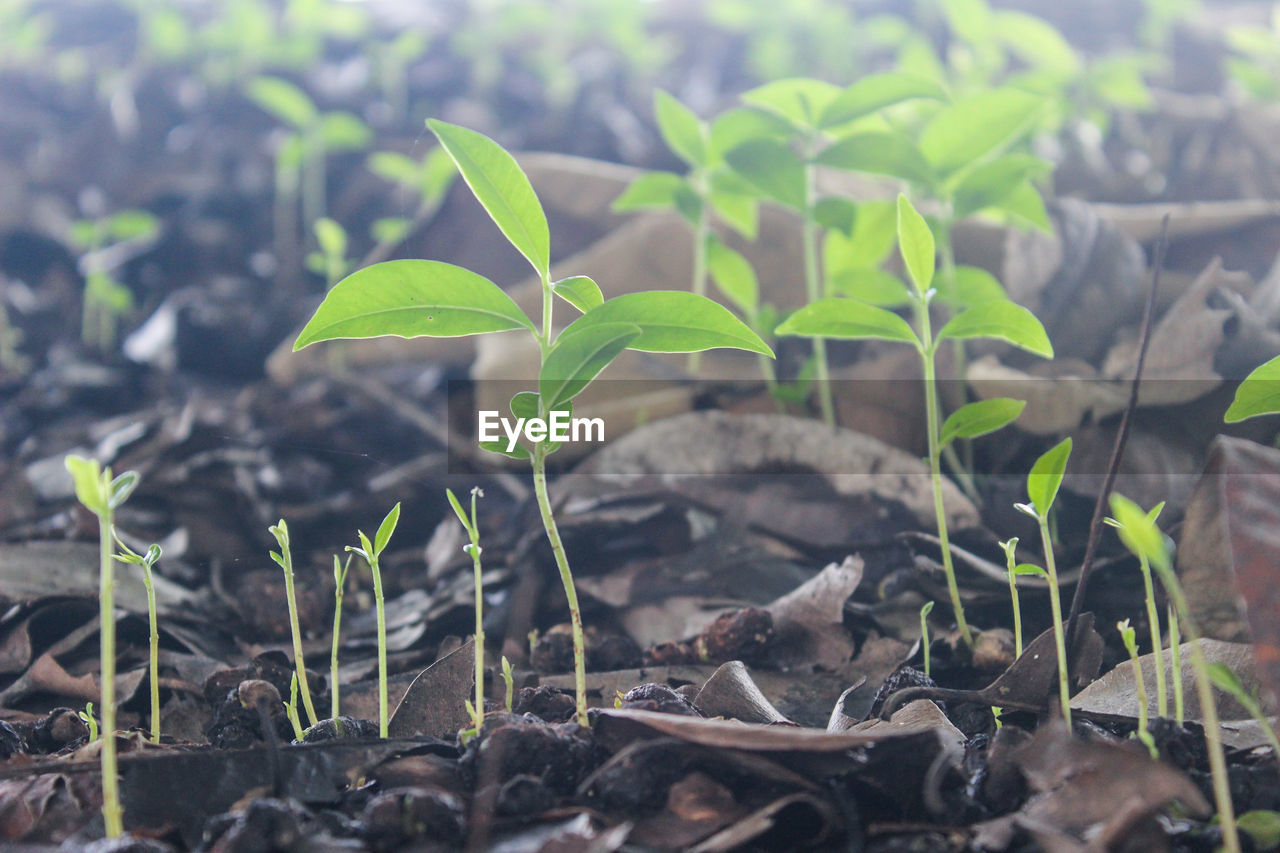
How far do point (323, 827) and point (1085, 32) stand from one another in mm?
4347

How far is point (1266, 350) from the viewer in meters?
1.27

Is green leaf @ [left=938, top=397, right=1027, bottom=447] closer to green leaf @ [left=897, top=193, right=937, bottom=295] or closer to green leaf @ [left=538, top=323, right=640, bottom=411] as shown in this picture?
green leaf @ [left=897, top=193, right=937, bottom=295]

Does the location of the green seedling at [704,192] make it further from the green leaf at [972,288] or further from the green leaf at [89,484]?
the green leaf at [89,484]

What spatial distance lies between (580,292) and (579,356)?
121 millimetres

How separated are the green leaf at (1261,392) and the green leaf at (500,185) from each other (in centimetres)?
70

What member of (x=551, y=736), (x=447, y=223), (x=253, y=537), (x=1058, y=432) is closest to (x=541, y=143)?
(x=447, y=223)

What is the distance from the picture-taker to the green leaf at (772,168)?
1.37 meters

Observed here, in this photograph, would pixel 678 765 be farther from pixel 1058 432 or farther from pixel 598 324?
pixel 1058 432

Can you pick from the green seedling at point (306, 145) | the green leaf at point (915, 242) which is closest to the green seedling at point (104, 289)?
the green seedling at point (306, 145)

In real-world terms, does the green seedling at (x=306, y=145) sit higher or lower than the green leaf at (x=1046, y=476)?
higher

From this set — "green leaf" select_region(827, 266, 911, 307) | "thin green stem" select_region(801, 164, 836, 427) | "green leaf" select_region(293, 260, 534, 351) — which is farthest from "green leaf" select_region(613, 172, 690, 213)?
"green leaf" select_region(293, 260, 534, 351)

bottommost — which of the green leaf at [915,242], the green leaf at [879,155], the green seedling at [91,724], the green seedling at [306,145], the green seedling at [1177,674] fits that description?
the green seedling at [91,724]

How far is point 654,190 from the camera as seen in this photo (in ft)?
5.18

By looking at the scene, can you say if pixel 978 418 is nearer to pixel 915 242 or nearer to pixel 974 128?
pixel 915 242
